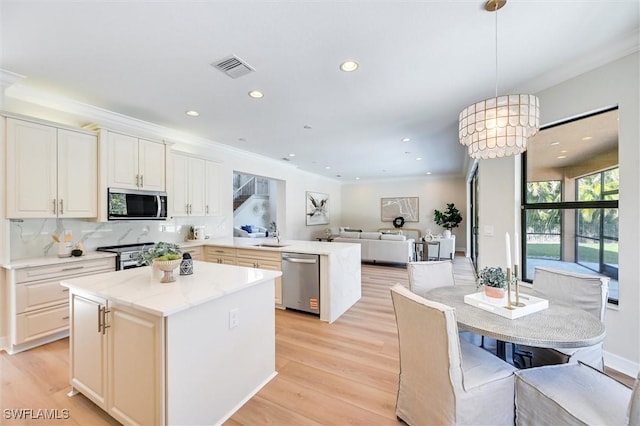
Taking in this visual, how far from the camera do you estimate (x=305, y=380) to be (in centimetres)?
220

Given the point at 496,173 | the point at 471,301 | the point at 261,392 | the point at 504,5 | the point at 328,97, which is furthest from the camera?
the point at 496,173

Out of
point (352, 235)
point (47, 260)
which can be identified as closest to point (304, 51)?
point (47, 260)

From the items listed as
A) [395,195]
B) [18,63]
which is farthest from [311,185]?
[18,63]

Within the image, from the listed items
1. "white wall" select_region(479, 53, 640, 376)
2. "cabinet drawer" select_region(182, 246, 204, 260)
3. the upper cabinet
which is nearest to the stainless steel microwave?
the upper cabinet

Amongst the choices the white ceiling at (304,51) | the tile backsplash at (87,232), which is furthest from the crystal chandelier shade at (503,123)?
the tile backsplash at (87,232)

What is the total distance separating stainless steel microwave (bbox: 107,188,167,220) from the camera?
335 centimetres

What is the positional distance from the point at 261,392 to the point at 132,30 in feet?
9.53

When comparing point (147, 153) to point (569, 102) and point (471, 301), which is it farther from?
point (569, 102)

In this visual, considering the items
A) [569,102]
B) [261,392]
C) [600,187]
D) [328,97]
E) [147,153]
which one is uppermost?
[328,97]

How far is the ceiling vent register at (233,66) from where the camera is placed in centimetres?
235

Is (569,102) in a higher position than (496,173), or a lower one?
higher

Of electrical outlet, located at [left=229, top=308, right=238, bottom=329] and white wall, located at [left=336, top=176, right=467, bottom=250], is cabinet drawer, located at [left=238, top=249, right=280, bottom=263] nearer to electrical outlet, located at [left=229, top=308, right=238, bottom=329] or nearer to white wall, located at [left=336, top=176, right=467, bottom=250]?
electrical outlet, located at [left=229, top=308, right=238, bottom=329]

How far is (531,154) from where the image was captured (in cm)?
311

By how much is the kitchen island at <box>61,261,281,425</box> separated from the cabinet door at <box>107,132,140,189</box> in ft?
6.00
